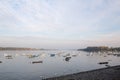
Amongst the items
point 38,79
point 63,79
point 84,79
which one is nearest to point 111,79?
point 84,79

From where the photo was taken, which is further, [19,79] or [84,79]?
[19,79]

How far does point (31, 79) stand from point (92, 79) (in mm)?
13571

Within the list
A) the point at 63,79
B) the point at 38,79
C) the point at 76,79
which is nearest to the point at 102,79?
the point at 76,79

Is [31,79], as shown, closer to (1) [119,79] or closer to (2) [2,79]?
(2) [2,79]

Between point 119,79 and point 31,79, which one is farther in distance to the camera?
point 31,79

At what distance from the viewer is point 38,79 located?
3634 cm

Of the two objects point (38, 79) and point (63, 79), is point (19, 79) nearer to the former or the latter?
point (38, 79)

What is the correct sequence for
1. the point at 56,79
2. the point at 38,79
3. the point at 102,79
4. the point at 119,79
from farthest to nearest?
the point at 38,79 < the point at 56,79 < the point at 102,79 < the point at 119,79

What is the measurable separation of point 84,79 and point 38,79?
33.8ft

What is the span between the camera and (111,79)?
29141 millimetres

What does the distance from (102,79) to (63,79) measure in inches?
266

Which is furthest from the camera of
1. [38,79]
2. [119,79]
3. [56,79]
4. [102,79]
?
[38,79]

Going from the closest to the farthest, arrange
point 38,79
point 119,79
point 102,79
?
1. point 119,79
2. point 102,79
3. point 38,79

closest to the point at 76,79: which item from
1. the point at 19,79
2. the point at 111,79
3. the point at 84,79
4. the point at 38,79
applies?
the point at 84,79
